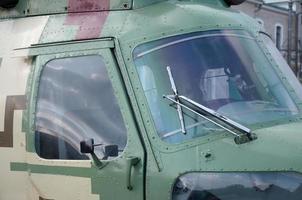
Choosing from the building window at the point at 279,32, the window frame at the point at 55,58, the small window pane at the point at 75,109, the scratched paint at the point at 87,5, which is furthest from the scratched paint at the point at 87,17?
the building window at the point at 279,32

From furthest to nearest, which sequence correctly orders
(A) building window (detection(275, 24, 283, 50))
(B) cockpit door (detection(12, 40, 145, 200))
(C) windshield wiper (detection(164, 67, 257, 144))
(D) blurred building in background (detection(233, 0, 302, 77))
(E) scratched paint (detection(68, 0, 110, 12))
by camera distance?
(A) building window (detection(275, 24, 283, 50)) → (D) blurred building in background (detection(233, 0, 302, 77)) → (E) scratched paint (detection(68, 0, 110, 12)) → (B) cockpit door (detection(12, 40, 145, 200)) → (C) windshield wiper (detection(164, 67, 257, 144))

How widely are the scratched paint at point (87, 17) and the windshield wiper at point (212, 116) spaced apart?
0.76 metres

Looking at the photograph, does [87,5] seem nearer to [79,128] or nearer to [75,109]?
[75,109]

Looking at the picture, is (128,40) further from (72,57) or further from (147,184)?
(147,184)

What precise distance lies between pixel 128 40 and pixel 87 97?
0.52 meters

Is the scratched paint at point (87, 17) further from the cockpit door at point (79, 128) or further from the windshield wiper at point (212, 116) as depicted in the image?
the windshield wiper at point (212, 116)

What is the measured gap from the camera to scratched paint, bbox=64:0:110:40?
4.66 meters

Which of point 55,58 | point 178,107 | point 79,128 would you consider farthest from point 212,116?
point 55,58

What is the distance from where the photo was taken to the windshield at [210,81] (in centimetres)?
414

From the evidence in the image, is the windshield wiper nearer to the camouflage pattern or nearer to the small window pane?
the camouflage pattern

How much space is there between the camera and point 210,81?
4281 millimetres

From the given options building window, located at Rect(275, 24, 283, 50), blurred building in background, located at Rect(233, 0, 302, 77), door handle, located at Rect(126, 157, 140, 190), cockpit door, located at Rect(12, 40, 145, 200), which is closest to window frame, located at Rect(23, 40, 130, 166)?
cockpit door, located at Rect(12, 40, 145, 200)

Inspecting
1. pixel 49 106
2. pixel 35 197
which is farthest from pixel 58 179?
pixel 49 106

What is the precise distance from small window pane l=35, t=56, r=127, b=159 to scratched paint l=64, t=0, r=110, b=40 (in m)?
0.23
